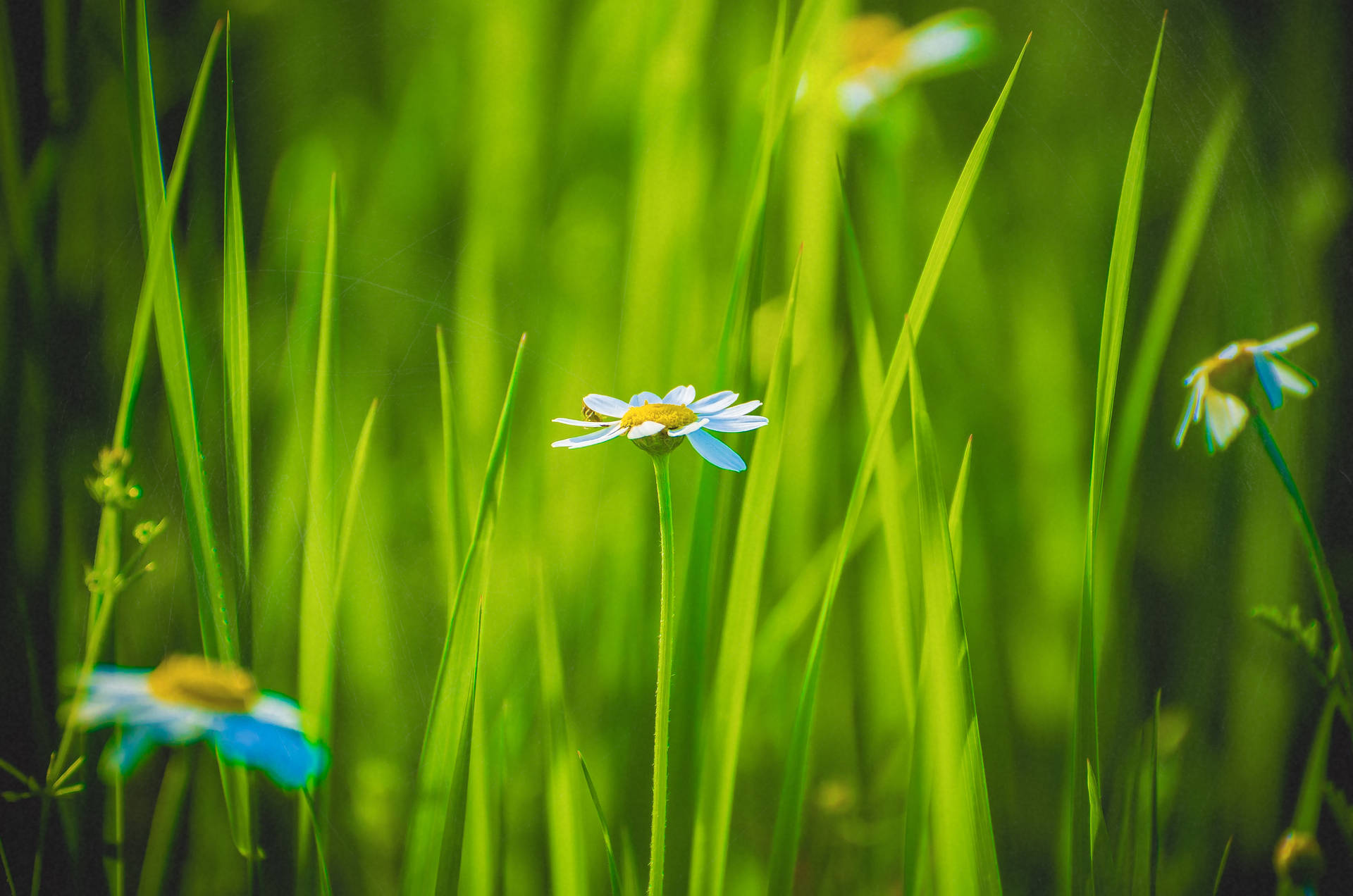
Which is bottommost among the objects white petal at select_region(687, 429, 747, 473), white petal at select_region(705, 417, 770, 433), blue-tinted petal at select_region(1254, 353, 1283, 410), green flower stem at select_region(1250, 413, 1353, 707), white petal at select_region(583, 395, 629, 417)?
green flower stem at select_region(1250, 413, 1353, 707)

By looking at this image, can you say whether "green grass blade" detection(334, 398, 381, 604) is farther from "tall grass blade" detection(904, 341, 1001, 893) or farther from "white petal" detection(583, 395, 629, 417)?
"tall grass blade" detection(904, 341, 1001, 893)

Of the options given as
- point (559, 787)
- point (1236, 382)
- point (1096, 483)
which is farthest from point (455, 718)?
point (1236, 382)

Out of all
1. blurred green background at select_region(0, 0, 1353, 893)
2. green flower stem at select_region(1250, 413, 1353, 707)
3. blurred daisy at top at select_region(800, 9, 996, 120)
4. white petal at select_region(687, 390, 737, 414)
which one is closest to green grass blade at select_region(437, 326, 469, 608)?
blurred green background at select_region(0, 0, 1353, 893)

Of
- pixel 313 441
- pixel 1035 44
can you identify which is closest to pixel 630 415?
pixel 313 441

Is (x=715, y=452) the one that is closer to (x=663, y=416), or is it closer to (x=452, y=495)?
(x=663, y=416)

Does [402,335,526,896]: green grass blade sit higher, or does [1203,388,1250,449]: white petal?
[1203,388,1250,449]: white petal

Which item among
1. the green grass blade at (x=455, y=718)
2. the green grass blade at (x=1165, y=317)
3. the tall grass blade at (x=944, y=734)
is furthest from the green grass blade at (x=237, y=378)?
the green grass blade at (x=1165, y=317)

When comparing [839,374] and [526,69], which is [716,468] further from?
[526,69]
